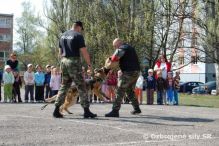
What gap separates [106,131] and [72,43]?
2882mm

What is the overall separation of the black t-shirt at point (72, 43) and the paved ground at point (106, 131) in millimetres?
1575

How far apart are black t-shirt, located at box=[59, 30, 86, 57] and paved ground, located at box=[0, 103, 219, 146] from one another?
1.57m

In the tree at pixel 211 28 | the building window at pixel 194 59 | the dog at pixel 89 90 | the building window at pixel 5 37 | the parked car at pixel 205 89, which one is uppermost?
the building window at pixel 5 37

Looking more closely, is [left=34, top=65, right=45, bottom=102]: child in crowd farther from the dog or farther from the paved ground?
the paved ground

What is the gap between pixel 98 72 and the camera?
44.3 feet

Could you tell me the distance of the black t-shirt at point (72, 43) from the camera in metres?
11.7

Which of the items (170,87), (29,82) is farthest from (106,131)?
(29,82)

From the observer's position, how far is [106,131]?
9.67m

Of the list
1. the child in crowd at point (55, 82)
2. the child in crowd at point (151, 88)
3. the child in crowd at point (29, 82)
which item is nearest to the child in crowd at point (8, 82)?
the child in crowd at point (29, 82)

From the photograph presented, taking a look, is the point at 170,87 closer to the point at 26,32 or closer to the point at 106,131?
the point at 106,131

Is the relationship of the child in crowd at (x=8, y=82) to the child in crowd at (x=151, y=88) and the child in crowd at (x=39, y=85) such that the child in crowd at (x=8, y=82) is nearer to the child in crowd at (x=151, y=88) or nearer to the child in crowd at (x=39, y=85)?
the child in crowd at (x=39, y=85)

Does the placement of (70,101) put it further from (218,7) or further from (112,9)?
(112,9)

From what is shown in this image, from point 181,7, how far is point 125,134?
33774 mm

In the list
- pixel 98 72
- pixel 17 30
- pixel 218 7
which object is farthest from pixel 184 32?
pixel 17 30
